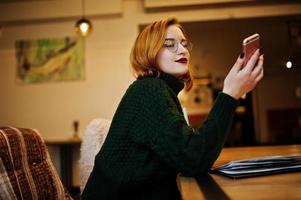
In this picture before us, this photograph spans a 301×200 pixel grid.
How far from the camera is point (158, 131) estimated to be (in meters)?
0.77

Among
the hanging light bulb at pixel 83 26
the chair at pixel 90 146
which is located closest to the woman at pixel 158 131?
the chair at pixel 90 146

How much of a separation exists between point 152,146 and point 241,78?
0.88ft

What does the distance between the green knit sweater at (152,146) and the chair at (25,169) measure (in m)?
0.20

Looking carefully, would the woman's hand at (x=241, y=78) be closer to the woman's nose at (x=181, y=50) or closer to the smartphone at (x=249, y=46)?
the smartphone at (x=249, y=46)

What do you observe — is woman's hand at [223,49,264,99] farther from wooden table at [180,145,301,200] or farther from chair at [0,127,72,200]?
chair at [0,127,72,200]

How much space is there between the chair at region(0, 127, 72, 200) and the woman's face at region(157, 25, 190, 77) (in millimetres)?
519

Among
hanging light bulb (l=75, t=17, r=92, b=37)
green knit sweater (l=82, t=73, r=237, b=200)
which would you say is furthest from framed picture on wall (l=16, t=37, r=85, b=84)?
green knit sweater (l=82, t=73, r=237, b=200)

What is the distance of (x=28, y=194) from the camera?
39.5 inches

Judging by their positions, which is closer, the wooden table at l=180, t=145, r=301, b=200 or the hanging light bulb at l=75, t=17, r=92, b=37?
the wooden table at l=180, t=145, r=301, b=200

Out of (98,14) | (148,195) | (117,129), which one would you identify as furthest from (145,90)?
(98,14)

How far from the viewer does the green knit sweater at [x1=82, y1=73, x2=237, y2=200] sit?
2.45ft

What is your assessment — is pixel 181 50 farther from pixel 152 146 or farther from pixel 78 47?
pixel 78 47

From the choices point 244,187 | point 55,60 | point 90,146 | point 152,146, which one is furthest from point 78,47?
point 244,187

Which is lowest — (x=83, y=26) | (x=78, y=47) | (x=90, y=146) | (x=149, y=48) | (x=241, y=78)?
(x=90, y=146)
